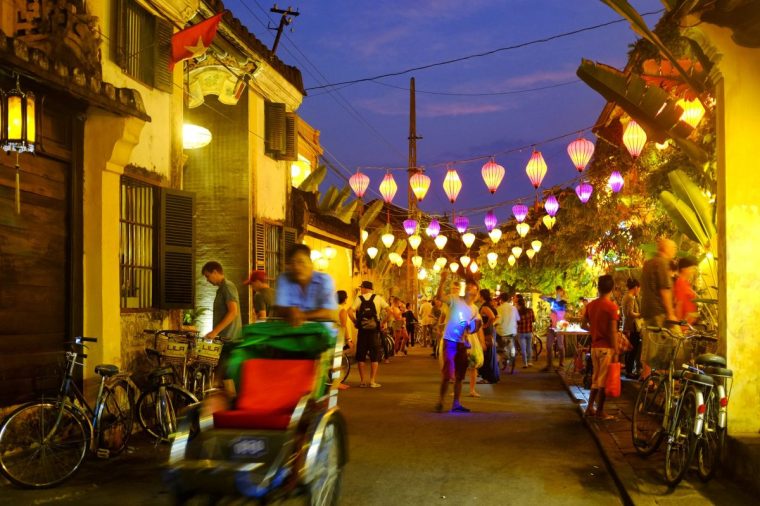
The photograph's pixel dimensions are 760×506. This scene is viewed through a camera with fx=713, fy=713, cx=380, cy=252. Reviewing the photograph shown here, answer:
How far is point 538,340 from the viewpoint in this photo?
23469mm

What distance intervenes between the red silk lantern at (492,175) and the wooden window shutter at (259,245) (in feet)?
20.7

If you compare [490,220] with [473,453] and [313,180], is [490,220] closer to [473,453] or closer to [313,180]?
[313,180]

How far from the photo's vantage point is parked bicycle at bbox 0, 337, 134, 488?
21.5ft

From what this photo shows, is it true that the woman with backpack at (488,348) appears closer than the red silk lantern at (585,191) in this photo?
Yes

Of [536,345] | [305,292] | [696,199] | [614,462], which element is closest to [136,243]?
[305,292]

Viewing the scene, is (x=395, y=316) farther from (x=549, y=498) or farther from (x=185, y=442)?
(x=185, y=442)

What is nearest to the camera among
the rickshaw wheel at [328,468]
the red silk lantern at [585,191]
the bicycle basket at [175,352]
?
the rickshaw wheel at [328,468]

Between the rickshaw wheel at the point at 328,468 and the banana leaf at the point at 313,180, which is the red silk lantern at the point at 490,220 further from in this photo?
the rickshaw wheel at the point at 328,468

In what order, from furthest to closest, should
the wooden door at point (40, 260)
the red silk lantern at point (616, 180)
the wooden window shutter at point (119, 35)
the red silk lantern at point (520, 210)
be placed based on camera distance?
the red silk lantern at point (520, 210), the red silk lantern at point (616, 180), the wooden window shutter at point (119, 35), the wooden door at point (40, 260)

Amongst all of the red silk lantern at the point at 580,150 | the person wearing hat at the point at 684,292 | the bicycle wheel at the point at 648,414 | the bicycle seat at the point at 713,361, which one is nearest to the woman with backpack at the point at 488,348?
the red silk lantern at the point at 580,150

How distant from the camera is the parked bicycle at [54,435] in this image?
6562 millimetres

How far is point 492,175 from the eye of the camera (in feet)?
62.5

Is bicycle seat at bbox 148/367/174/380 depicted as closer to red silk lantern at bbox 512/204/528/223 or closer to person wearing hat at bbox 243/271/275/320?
person wearing hat at bbox 243/271/275/320

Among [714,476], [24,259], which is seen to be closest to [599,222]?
[714,476]
